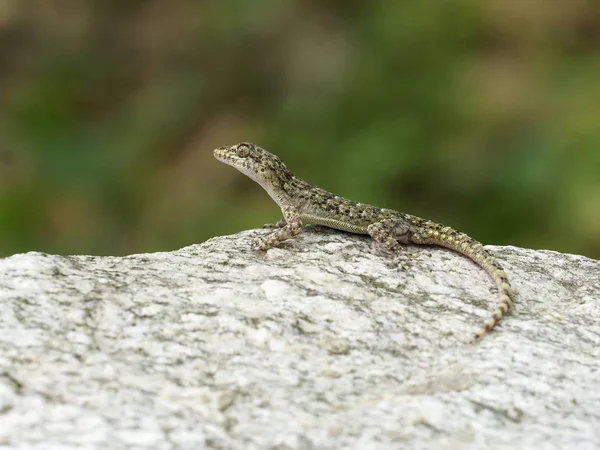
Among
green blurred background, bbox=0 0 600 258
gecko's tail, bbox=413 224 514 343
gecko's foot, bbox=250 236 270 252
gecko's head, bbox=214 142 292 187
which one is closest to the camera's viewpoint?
gecko's tail, bbox=413 224 514 343

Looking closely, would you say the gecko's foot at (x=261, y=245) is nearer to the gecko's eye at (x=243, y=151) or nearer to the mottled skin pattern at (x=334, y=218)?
the mottled skin pattern at (x=334, y=218)

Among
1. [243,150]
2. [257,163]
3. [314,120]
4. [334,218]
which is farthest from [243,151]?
[314,120]

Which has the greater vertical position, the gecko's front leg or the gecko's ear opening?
the gecko's ear opening

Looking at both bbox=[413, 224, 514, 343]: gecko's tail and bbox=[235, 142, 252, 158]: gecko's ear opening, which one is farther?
bbox=[235, 142, 252, 158]: gecko's ear opening

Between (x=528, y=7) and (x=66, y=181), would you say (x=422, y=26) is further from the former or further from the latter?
(x=66, y=181)

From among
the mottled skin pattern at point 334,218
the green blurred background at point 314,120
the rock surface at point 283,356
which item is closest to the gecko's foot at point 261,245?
the mottled skin pattern at point 334,218

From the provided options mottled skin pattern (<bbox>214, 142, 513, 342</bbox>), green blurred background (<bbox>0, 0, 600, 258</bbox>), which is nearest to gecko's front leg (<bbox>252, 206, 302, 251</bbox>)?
mottled skin pattern (<bbox>214, 142, 513, 342</bbox>)

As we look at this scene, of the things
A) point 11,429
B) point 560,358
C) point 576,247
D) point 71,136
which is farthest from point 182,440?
point 71,136

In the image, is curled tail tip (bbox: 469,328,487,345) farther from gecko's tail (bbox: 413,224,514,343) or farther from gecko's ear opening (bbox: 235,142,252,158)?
gecko's ear opening (bbox: 235,142,252,158)
